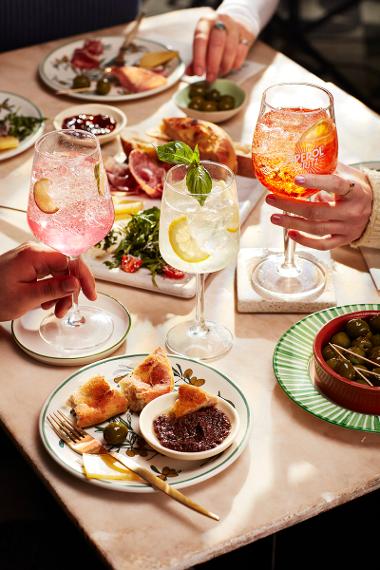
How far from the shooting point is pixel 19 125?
2363mm

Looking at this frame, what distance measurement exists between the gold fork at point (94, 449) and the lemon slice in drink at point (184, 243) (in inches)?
13.4

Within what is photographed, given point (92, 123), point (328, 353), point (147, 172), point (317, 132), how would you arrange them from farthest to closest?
point (92, 123) < point (147, 172) < point (317, 132) < point (328, 353)

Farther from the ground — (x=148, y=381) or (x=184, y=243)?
(x=184, y=243)

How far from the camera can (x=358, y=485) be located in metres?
1.34

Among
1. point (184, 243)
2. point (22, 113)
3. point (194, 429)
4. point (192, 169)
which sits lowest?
point (22, 113)

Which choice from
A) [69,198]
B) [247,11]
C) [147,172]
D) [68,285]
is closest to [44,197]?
[69,198]

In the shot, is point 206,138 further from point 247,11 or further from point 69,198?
point 247,11

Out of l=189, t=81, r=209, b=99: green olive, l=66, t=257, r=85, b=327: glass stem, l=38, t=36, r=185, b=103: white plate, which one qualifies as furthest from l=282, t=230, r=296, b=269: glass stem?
l=38, t=36, r=185, b=103: white plate

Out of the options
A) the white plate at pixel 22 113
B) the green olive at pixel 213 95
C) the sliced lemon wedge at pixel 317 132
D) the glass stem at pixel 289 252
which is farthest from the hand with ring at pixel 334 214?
the white plate at pixel 22 113

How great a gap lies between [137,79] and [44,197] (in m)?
1.15

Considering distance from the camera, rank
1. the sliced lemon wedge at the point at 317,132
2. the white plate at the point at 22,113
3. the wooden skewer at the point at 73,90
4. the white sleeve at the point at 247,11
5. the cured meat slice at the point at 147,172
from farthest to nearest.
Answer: the white sleeve at the point at 247,11 → the wooden skewer at the point at 73,90 → the white plate at the point at 22,113 → the cured meat slice at the point at 147,172 → the sliced lemon wedge at the point at 317,132

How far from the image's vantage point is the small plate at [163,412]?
133 cm

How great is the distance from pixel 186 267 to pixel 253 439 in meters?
0.32

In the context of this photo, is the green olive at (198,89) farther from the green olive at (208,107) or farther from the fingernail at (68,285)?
the fingernail at (68,285)
